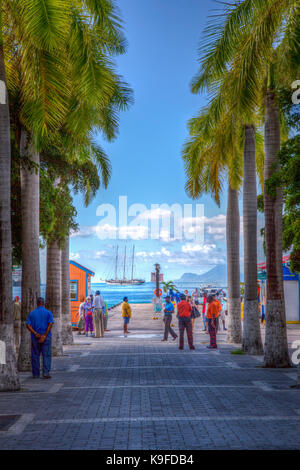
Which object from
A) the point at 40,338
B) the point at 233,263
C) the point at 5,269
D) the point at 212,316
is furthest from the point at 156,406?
the point at 233,263

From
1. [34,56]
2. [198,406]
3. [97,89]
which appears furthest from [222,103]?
[198,406]

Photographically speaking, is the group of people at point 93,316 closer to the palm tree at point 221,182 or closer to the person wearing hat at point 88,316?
the person wearing hat at point 88,316

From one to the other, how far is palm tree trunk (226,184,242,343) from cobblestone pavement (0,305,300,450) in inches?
189

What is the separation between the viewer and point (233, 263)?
77.7 ft

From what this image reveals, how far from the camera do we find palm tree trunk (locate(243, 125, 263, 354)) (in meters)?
19.0

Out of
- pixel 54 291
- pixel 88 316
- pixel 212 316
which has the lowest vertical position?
pixel 88 316

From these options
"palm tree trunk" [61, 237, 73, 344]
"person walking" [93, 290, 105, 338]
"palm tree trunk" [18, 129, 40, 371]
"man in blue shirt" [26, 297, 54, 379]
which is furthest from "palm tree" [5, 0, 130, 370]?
"person walking" [93, 290, 105, 338]

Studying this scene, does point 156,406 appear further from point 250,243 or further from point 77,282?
point 77,282

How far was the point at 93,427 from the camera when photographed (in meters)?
8.52

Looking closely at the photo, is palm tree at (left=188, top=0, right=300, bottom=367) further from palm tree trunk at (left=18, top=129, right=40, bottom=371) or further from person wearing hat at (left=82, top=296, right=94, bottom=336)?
person wearing hat at (left=82, top=296, right=94, bottom=336)

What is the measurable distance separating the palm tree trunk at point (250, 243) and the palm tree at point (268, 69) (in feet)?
8.91

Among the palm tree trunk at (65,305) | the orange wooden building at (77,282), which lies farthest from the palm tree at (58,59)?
the orange wooden building at (77,282)

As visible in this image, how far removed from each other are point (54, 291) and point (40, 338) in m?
6.08
